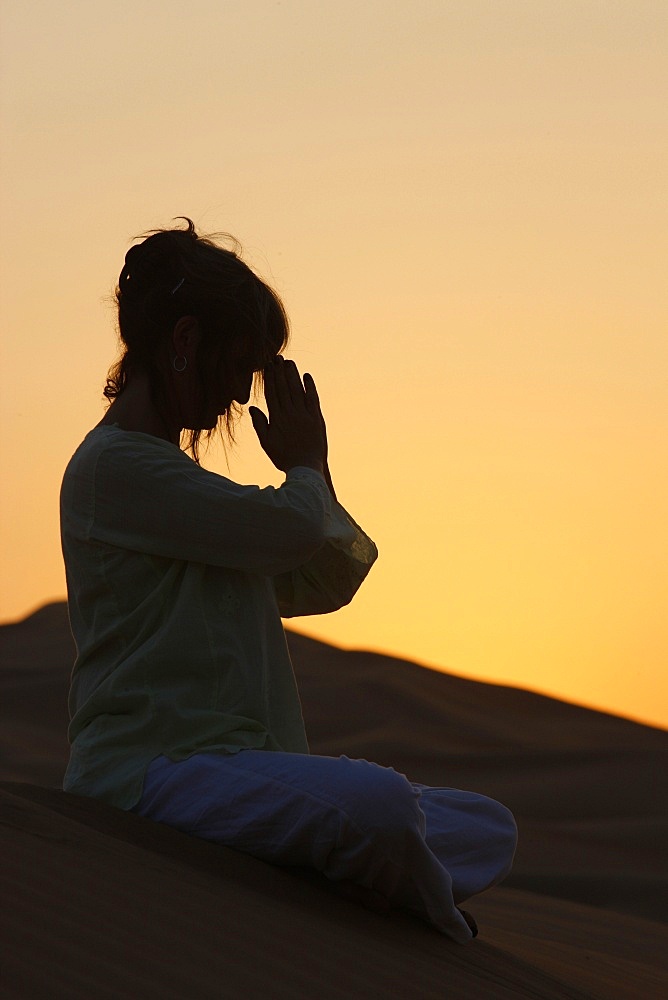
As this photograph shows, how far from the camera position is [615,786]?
38.3ft

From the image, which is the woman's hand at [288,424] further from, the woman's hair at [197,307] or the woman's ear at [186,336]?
the woman's ear at [186,336]

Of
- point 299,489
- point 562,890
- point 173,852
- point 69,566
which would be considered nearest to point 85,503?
point 69,566

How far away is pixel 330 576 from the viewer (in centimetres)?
412

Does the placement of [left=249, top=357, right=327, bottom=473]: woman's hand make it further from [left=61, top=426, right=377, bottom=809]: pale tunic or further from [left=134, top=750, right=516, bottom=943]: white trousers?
[left=134, top=750, right=516, bottom=943]: white trousers

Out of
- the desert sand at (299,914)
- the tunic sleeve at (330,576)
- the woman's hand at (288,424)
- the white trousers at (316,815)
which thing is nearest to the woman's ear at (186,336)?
the woman's hand at (288,424)

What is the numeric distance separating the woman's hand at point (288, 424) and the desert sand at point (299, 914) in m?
1.11

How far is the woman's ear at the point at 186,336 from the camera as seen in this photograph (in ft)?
12.4

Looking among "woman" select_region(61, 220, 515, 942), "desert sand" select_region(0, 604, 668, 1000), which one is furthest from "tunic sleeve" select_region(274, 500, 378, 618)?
"desert sand" select_region(0, 604, 668, 1000)

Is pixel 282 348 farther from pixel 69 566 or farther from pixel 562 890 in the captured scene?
pixel 562 890

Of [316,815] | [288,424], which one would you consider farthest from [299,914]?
[288,424]

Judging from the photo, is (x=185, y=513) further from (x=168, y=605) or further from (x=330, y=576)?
(x=330, y=576)

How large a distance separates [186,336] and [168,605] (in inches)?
29.7

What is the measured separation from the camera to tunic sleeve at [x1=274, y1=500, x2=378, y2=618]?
13.4ft

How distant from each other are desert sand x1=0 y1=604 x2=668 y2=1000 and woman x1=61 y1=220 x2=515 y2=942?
5.1 inches
